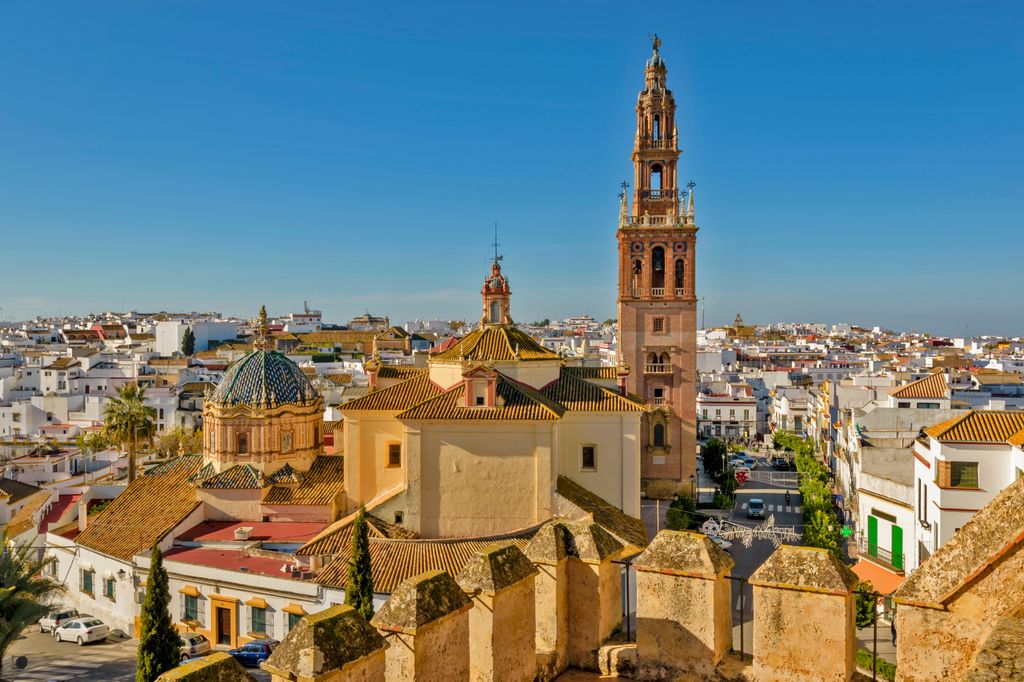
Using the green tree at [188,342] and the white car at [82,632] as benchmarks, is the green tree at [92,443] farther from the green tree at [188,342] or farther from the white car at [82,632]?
the green tree at [188,342]

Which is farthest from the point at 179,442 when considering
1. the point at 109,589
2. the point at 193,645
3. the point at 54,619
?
the point at 193,645

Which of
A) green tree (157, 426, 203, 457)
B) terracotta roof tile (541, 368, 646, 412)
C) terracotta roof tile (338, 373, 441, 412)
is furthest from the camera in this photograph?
green tree (157, 426, 203, 457)

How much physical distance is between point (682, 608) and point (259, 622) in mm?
19390

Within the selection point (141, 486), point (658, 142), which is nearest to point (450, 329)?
point (658, 142)

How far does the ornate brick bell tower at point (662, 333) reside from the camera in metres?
42.1

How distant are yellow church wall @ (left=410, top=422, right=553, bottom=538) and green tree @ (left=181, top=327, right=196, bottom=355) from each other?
273 ft

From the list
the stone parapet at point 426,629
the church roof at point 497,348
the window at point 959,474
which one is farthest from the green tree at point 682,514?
the stone parapet at point 426,629

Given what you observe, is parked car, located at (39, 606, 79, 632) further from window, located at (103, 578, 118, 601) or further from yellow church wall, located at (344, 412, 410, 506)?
yellow church wall, located at (344, 412, 410, 506)

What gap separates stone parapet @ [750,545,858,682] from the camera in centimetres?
615

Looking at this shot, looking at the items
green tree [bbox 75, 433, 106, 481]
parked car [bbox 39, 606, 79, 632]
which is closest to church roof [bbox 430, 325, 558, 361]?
parked car [bbox 39, 606, 79, 632]

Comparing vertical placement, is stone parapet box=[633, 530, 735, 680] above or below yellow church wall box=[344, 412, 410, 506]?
above

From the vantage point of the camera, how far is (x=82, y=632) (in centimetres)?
2517

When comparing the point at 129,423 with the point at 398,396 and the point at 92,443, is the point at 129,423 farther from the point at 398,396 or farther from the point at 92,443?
the point at 398,396

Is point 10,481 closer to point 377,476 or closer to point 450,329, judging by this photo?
point 377,476
